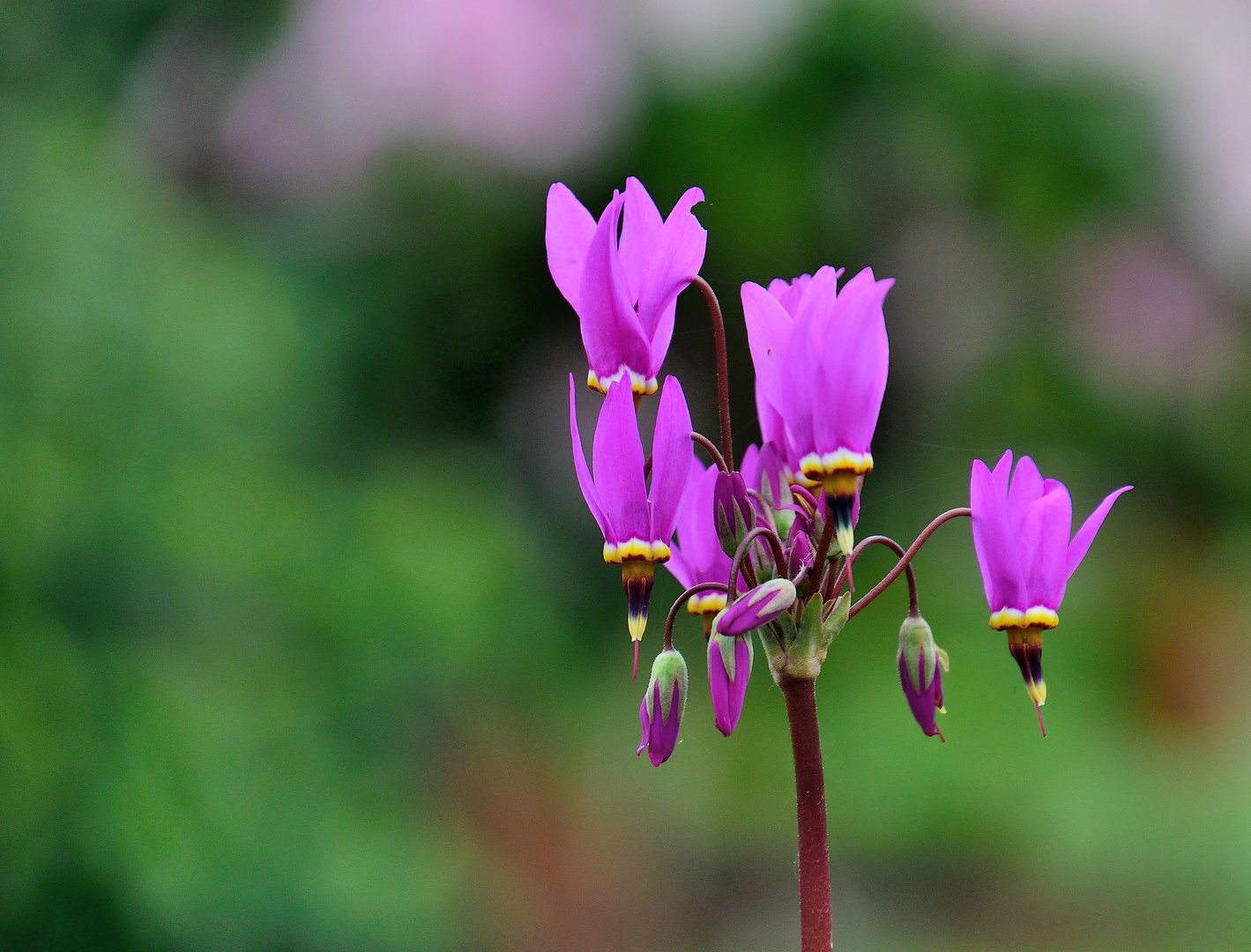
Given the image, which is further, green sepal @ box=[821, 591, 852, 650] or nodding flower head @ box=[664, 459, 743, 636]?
nodding flower head @ box=[664, 459, 743, 636]

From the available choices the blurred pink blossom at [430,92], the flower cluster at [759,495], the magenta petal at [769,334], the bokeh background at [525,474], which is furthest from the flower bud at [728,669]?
the blurred pink blossom at [430,92]

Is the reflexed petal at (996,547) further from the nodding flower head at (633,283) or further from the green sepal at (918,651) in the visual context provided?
the nodding flower head at (633,283)

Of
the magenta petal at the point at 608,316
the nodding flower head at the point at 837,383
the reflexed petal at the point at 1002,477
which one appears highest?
the magenta petal at the point at 608,316

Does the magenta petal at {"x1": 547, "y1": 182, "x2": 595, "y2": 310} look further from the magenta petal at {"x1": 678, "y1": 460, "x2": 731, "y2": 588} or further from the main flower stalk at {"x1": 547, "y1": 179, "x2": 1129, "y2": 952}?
the magenta petal at {"x1": 678, "y1": 460, "x2": 731, "y2": 588}

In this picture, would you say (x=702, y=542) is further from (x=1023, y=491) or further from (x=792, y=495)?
(x=1023, y=491)

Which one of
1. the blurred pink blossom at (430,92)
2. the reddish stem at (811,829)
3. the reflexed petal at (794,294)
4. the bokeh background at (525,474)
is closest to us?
the reddish stem at (811,829)

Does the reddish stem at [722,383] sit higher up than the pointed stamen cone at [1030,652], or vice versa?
the reddish stem at [722,383]

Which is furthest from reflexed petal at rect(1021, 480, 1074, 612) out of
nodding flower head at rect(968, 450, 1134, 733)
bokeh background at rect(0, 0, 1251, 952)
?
bokeh background at rect(0, 0, 1251, 952)

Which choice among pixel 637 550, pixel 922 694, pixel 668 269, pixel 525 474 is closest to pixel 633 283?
pixel 668 269
